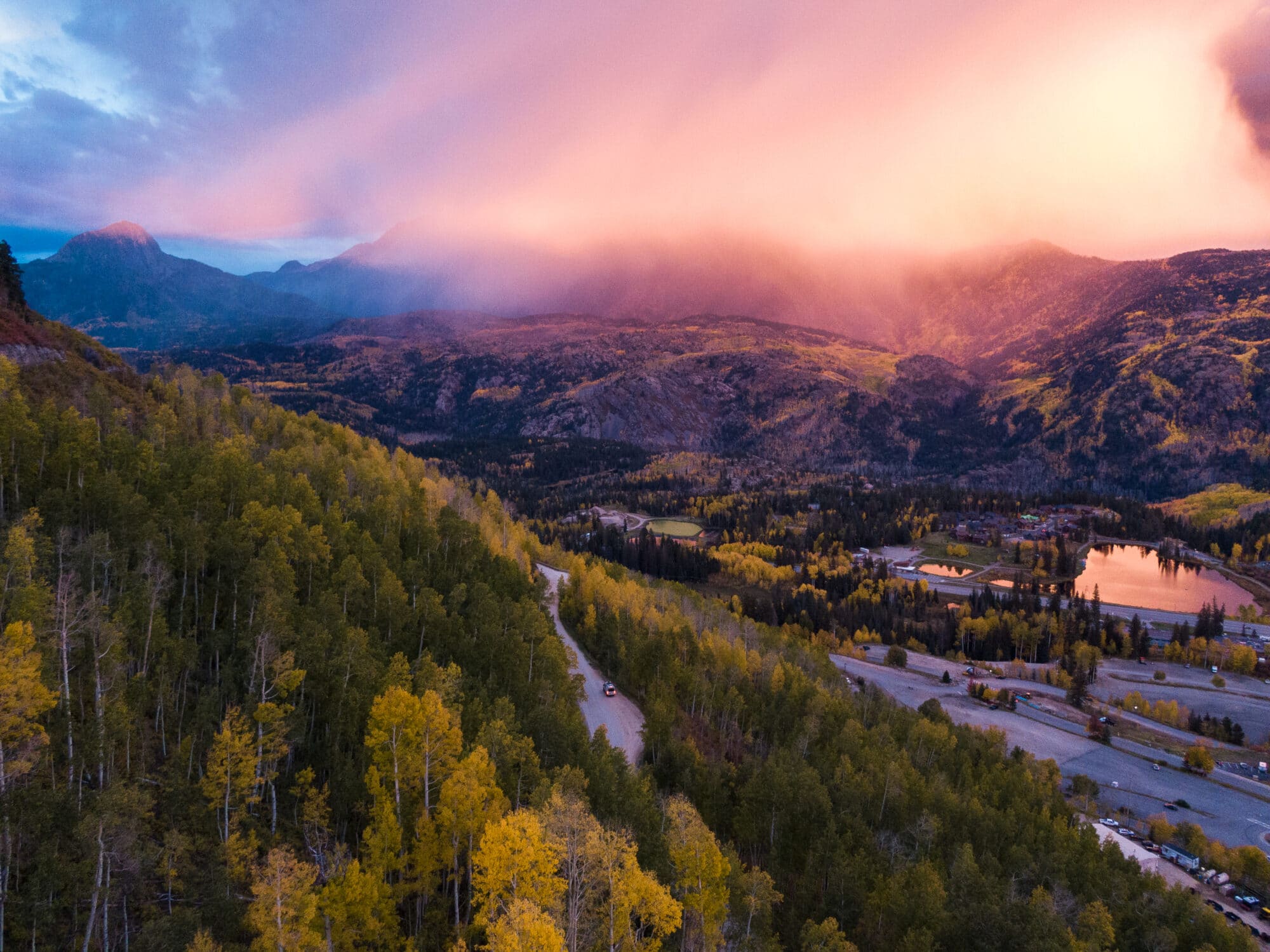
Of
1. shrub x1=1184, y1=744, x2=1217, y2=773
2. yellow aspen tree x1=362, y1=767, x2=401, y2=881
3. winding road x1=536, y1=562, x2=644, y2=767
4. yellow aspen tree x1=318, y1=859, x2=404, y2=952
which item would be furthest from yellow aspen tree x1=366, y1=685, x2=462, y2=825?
shrub x1=1184, y1=744, x2=1217, y2=773

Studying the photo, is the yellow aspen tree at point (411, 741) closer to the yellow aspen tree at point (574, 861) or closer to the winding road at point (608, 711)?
the yellow aspen tree at point (574, 861)

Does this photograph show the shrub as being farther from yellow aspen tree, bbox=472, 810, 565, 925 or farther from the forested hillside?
yellow aspen tree, bbox=472, 810, 565, 925

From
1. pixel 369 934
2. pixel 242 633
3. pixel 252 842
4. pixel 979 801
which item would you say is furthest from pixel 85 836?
pixel 979 801

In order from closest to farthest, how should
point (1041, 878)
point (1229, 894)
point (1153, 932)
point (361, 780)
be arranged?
point (361, 780) < point (1153, 932) < point (1041, 878) < point (1229, 894)

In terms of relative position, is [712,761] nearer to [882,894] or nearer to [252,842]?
[882,894]

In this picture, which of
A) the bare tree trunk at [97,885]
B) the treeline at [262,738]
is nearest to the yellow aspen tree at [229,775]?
the treeline at [262,738]
